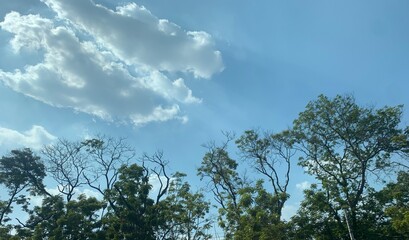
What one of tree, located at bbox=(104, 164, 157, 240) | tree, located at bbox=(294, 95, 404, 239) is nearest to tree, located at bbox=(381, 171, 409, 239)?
tree, located at bbox=(294, 95, 404, 239)

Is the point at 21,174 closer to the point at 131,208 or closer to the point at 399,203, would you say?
the point at 131,208

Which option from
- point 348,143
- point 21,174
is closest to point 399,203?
point 348,143

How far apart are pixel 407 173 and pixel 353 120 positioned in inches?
167

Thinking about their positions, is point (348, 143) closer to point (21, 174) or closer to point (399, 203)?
point (399, 203)

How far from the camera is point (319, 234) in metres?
22.5

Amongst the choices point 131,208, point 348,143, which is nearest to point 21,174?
point 131,208

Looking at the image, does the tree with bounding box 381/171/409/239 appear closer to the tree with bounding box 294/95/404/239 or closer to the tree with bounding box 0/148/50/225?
the tree with bounding box 294/95/404/239

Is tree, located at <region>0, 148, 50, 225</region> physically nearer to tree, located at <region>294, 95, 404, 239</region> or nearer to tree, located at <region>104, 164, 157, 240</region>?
tree, located at <region>104, 164, 157, 240</region>

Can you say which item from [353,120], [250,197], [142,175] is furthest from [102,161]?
[353,120]

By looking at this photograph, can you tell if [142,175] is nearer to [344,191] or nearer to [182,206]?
[182,206]

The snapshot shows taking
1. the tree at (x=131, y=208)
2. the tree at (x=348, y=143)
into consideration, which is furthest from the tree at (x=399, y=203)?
the tree at (x=131, y=208)

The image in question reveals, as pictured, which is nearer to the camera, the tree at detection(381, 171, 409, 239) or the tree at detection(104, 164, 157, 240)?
the tree at detection(381, 171, 409, 239)

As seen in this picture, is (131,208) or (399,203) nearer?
(399,203)

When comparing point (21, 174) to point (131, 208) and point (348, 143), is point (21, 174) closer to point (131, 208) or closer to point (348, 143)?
point (131, 208)
